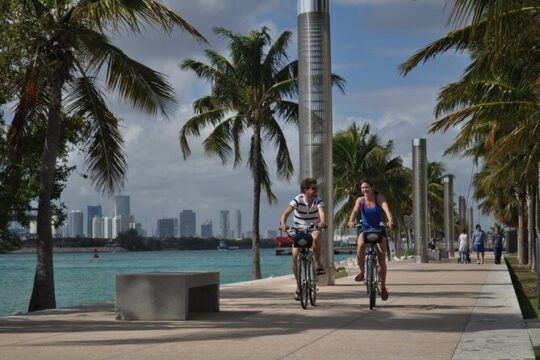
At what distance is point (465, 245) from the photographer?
1635 inches

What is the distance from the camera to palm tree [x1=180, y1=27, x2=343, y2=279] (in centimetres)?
3544

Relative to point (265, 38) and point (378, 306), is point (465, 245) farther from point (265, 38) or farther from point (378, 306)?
point (378, 306)

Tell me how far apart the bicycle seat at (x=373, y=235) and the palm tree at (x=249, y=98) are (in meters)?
A: 22.2

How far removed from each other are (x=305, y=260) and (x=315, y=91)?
7.17 meters

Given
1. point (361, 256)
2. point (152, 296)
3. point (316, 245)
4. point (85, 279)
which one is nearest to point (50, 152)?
point (316, 245)

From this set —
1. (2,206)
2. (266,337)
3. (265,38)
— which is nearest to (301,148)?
(2,206)

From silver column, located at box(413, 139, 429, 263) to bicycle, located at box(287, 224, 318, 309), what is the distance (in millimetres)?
29893

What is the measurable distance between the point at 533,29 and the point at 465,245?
2570cm

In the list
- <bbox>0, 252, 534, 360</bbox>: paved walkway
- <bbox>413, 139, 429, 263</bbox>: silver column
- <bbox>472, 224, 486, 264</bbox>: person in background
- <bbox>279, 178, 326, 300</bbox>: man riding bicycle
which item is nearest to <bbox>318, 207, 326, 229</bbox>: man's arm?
<bbox>279, 178, 326, 300</bbox>: man riding bicycle

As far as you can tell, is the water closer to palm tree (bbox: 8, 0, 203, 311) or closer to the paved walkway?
palm tree (bbox: 8, 0, 203, 311)

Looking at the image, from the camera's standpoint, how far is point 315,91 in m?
19.9

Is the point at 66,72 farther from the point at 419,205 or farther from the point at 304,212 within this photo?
the point at 419,205

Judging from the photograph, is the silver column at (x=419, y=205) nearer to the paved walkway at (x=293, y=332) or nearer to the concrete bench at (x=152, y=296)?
the paved walkway at (x=293, y=332)

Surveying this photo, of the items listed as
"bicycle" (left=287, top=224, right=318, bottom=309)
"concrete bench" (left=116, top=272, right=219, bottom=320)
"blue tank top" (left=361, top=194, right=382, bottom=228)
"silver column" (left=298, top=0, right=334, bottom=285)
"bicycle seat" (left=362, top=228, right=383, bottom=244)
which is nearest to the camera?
"concrete bench" (left=116, top=272, right=219, bottom=320)
